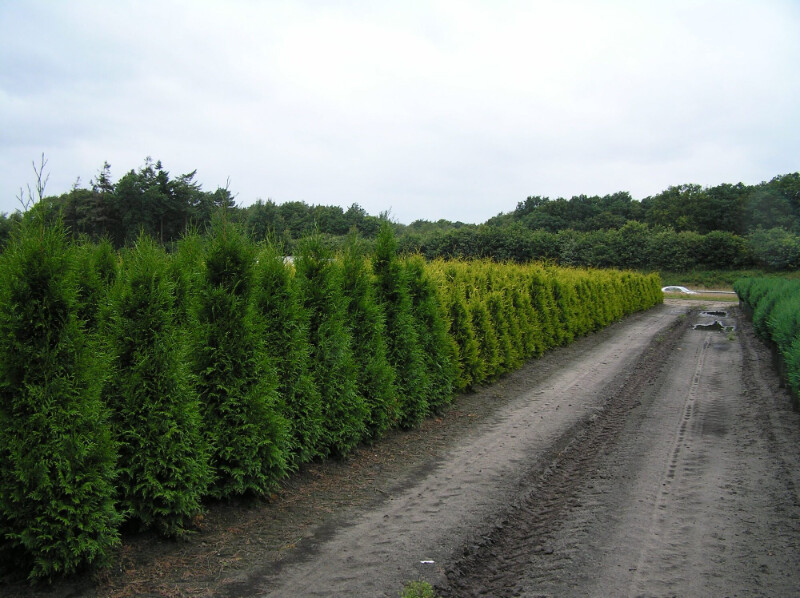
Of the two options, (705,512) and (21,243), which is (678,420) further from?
(21,243)

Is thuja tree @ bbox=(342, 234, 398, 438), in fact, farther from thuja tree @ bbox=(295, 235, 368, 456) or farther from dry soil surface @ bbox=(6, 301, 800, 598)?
dry soil surface @ bbox=(6, 301, 800, 598)

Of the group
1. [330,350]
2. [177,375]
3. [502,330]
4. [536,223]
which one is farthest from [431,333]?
[536,223]

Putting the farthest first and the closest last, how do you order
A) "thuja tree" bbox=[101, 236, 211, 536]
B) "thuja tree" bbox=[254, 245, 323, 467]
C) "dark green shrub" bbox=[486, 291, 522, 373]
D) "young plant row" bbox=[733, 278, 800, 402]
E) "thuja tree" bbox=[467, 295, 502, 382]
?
"dark green shrub" bbox=[486, 291, 522, 373], "thuja tree" bbox=[467, 295, 502, 382], "young plant row" bbox=[733, 278, 800, 402], "thuja tree" bbox=[254, 245, 323, 467], "thuja tree" bbox=[101, 236, 211, 536]

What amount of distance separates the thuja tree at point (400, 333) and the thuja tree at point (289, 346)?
2255mm

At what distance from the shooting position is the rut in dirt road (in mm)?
4039

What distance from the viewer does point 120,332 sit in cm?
452

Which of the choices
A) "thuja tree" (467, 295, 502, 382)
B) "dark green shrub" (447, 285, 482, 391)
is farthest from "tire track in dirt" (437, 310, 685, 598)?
"thuja tree" (467, 295, 502, 382)

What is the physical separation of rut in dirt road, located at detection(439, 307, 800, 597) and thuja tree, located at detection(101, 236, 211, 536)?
7.33ft

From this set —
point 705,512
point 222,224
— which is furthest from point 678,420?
point 222,224

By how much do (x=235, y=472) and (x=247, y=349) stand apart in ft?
3.71

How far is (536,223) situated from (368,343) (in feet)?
275

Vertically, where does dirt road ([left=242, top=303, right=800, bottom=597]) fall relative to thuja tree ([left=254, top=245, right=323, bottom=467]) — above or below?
below

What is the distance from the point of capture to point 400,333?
27.3 feet

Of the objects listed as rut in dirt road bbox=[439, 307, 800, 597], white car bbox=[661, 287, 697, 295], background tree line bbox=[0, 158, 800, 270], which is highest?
background tree line bbox=[0, 158, 800, 270]
